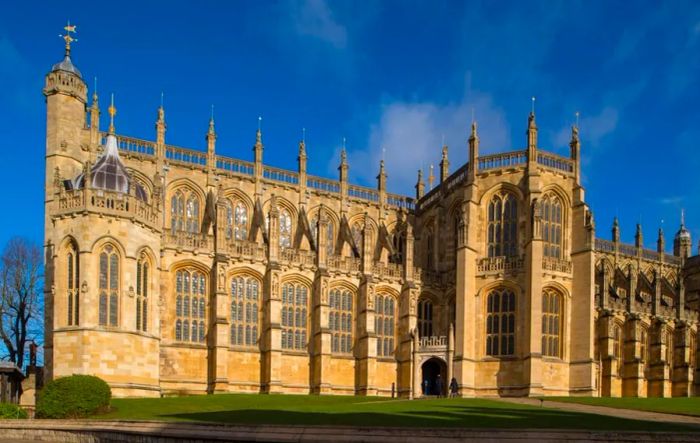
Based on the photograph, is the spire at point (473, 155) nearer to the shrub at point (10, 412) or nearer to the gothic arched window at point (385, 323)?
the gothic arched window at point (385, 323)

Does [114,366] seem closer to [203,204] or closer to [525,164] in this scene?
[203,204]

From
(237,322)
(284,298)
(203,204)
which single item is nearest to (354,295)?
(284,298)

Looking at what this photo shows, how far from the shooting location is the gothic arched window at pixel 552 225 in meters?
52.3

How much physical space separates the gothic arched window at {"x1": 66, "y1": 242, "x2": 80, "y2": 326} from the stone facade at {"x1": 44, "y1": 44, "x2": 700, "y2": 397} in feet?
1.10

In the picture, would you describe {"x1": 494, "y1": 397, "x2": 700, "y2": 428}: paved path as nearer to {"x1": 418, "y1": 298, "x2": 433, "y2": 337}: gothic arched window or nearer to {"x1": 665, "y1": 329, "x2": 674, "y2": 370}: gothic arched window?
{"x1": 418, "y1": 298, "x2": 433, "y2": 337}: gothic arched window

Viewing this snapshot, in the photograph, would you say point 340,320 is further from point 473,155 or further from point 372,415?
point 372,415

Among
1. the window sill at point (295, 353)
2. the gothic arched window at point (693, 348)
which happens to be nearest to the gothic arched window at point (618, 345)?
the gothic arched window at point (693, 348)

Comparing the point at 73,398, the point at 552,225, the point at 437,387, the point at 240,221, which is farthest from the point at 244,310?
the point at 552,225

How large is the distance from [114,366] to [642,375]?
40.1m

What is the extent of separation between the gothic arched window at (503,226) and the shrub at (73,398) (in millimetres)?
29542

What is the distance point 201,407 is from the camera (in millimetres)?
34281

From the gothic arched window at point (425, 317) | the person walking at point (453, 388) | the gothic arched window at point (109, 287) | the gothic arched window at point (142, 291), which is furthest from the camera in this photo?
the gothic arched window at point (425, 317)

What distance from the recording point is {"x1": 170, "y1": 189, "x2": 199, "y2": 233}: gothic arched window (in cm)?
5316

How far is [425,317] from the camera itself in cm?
5700
